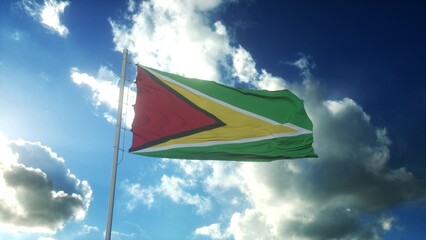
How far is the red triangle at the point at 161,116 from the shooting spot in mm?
18109

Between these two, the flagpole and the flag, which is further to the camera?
the flag

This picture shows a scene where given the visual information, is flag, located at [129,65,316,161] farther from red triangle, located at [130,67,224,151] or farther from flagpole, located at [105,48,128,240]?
flagpole, located at [105,48,128,240]

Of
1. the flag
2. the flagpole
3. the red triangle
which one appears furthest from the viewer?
the flag

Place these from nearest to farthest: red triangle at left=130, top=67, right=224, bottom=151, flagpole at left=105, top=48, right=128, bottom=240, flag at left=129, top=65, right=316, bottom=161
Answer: flagpole at left=105, top=48, right=128, bottom=240 < red triangle at left=130, top=67, right=224, bottom=151 < flag at left=129, top=65, right=316, bottom=161

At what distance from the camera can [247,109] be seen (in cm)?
2066

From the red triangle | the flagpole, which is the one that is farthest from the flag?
the flagpole

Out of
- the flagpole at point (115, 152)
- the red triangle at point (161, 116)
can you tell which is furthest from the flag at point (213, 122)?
the flagpole at point (115, 152)

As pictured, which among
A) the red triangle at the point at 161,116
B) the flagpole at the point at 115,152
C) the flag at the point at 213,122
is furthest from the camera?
the flag at the point at 213,122

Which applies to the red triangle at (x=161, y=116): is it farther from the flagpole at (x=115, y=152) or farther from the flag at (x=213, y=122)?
the flagpole at (x=115, y=152)

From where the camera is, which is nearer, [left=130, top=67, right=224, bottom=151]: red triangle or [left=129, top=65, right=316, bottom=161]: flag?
[left=130, top=67, right=224, bottom=151]: red triangle

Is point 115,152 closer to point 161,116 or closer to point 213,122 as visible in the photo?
point 161,116

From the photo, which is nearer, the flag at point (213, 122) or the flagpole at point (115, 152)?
the flagpole at point (115, 152)

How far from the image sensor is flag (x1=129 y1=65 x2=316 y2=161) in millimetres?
18375

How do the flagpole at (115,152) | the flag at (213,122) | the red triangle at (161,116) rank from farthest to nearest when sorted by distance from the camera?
the flag at (213,122) → the red triangle at (161,116) → the flagpole at (115,152)
